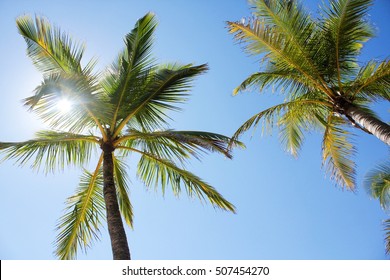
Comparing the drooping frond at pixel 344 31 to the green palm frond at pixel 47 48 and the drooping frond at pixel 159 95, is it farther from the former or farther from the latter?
the green palm frond at pixel 47 48

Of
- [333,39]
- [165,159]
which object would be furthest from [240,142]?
[333,39]

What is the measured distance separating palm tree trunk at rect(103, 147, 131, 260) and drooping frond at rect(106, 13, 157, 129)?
984mm

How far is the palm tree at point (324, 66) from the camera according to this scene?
8.12 meters

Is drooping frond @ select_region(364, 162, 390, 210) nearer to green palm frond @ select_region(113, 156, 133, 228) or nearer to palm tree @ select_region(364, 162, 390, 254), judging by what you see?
palm tree @ select_region(364, 162, 390, 254)

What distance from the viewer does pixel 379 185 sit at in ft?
39.8

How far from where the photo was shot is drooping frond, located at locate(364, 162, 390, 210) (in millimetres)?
12031

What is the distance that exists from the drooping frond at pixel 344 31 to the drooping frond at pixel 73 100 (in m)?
5.41

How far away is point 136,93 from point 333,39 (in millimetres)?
4766

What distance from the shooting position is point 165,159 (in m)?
8.04

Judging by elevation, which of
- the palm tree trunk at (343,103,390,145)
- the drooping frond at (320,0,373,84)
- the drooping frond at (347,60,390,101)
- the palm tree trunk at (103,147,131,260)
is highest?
the drooping frond at (320,0,373,84)

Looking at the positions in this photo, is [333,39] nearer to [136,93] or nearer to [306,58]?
[306,58]

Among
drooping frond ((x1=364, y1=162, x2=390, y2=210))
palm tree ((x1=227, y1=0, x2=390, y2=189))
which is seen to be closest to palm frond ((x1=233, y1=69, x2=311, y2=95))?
palm tree ((x1=227, y1=0, x2=390, y2=189))

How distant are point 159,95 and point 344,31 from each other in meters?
4.51

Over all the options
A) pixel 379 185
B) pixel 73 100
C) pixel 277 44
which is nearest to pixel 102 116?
pixel 73 100
